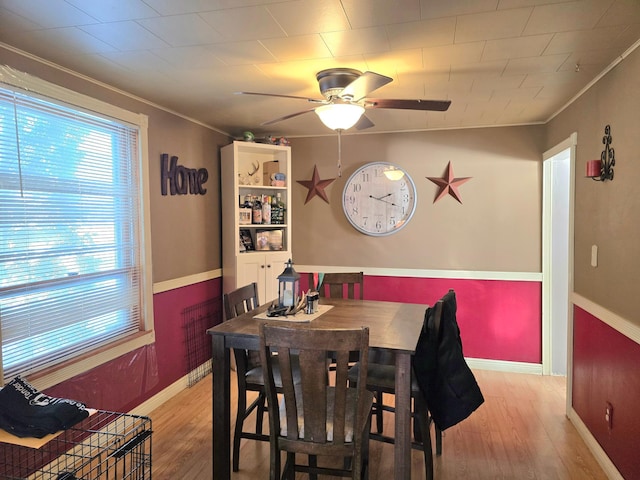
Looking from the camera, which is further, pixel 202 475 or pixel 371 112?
pixel 371 112

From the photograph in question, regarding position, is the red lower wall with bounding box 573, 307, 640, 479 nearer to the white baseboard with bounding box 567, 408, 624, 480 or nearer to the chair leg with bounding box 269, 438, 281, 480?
the white baseboard with bounding box 567, 408, 624, 480

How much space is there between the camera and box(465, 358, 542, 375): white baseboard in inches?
151

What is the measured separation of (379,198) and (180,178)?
183cm

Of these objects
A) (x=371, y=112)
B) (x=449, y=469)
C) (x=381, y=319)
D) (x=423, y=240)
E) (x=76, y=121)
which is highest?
(x=371, y=112)

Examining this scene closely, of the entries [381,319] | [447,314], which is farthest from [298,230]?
[447,314]

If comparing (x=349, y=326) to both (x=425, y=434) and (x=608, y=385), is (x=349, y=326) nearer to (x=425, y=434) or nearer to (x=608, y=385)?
(x=425, y=434)

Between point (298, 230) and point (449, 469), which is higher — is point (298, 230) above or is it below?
above

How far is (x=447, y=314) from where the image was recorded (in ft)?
6.99

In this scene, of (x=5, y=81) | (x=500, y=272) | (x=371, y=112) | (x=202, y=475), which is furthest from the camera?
(x=500, y=272)

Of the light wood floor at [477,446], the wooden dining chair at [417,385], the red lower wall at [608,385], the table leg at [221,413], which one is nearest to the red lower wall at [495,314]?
the light wood floor at [477,446]

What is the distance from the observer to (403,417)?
76.4 inches

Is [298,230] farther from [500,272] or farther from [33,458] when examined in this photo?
[33,458]

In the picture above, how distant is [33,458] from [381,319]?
6.28ft

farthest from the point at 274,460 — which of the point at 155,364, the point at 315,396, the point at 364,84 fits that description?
the point at 364,84
